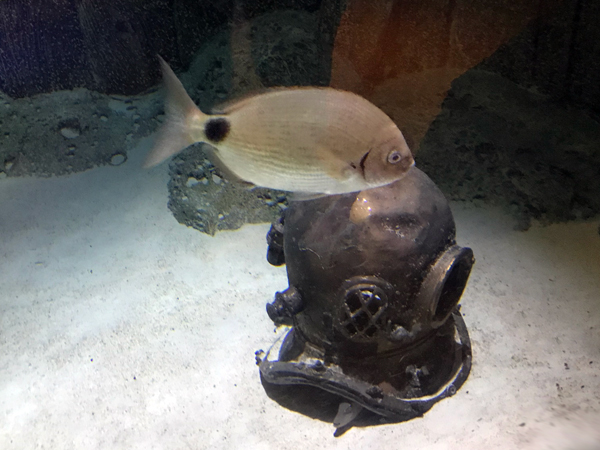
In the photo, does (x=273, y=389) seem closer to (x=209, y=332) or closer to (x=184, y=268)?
(x=209, y=332)

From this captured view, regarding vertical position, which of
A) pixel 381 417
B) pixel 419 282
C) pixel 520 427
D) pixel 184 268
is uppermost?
pixel 419 282

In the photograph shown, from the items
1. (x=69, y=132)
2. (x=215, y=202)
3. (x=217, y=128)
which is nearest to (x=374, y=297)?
(x=217, y=128)

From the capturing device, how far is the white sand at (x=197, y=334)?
2199 mm

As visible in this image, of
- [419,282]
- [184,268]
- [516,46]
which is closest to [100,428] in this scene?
[184,268]

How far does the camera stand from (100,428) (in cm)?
234

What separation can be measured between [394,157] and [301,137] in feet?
0.94

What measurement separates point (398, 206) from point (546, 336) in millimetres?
1649

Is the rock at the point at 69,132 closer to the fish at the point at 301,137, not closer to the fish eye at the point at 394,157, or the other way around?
the fish at the point at 301,137

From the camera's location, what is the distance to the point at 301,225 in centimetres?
202

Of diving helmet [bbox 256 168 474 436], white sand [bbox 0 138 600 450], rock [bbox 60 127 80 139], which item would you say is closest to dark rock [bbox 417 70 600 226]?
white sand [bbox 0 138 600 450]

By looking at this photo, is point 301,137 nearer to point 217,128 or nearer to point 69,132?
point 217,128

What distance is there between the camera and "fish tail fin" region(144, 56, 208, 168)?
1.23 metres

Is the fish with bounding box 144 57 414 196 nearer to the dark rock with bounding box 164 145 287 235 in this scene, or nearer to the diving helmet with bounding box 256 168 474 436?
the diving helmet with bounding box 256 168 474 436

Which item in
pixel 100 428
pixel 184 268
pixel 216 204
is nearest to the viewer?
pixel 100 428
